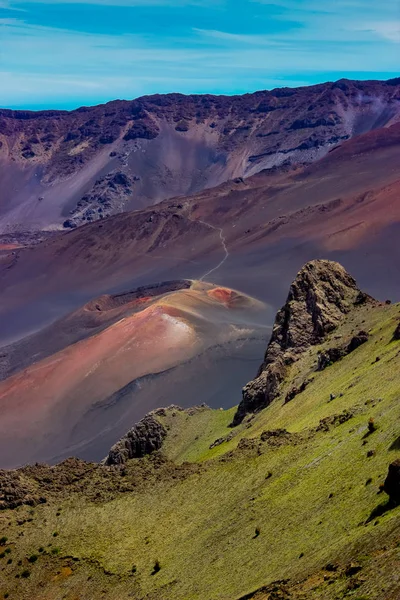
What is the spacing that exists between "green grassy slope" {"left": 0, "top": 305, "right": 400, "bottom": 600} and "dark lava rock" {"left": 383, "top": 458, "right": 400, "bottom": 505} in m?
0.49

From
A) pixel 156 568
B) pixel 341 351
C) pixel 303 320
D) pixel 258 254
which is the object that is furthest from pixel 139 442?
pixel 258 254

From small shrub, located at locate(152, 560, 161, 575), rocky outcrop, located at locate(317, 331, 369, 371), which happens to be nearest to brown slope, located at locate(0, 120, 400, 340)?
rocky outcrop, located at locate(317, 331, 369, 371)

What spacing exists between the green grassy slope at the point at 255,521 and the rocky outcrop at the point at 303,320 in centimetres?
561

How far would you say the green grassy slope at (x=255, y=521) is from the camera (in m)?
21.4

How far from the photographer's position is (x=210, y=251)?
7096 inches

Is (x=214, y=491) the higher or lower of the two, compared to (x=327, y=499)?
lower

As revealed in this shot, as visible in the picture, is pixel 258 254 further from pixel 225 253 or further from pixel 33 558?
pixel 33 558

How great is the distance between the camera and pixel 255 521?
28.3 meters

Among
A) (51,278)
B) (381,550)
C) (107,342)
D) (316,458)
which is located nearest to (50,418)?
(107,342)

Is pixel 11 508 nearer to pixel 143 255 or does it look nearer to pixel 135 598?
pixel 135 598

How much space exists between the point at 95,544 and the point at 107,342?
279ft

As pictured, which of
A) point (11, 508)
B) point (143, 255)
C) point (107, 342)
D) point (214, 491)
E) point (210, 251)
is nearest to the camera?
point (214, 491)

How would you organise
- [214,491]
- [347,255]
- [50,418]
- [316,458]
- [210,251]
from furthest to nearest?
[210,251], [347,255], [50,418], [214,491], [316,458]

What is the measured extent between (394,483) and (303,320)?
94.9 feet
